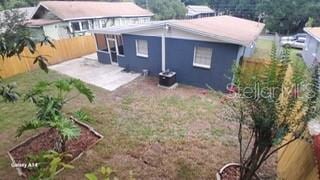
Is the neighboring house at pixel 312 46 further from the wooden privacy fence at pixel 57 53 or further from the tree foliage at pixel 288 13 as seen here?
the tree foliage at pixel 288 13

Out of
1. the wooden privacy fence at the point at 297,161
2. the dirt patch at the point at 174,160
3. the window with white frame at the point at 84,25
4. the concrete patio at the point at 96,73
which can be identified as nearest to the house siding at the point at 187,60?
the concrete patio at the point at 96,73

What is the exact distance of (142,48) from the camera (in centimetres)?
1357

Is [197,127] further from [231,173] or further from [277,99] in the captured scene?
[277,99]

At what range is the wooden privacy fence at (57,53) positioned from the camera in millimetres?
13508

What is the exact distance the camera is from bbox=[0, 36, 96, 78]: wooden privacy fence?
1351cm

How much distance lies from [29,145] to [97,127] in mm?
2109

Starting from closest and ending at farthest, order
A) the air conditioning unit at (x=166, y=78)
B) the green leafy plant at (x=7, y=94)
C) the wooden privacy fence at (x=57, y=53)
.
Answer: the green leafy plant at (x=7, y=94) < the air conditioning unit at (x=166, y=78) < the wooden privacy fence at (x=57, y=53)

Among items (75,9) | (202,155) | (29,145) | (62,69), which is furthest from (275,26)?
(29,145)

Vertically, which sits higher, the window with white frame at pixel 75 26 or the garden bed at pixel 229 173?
the window with white frame at pixel 75 26

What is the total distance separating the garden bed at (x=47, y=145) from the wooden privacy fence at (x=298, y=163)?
5.12 m

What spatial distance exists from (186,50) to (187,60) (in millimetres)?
523

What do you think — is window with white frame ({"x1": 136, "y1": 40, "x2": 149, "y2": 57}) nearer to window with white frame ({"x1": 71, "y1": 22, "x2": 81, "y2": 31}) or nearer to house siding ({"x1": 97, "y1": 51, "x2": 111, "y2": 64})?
house siding ({"x1": 97, "y1": 51, "x2": 111, "y2": 64})

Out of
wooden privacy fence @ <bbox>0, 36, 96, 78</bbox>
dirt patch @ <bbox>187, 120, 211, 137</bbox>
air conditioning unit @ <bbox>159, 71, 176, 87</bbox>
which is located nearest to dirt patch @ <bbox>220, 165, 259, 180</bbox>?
dirt patch @ <bbox>187, 120, 211, 137</bbox>

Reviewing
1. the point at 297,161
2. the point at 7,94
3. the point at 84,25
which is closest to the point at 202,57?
the point at 297,161
